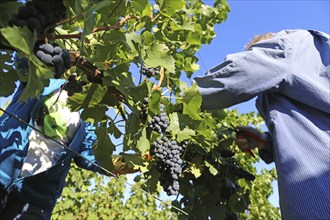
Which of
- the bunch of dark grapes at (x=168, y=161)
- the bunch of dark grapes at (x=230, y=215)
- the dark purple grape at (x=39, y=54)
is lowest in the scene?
the dark purple grape at (x=39, y=54)

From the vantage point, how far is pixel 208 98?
1.64 meters

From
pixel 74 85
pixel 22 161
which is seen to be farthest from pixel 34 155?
pixel 74 85

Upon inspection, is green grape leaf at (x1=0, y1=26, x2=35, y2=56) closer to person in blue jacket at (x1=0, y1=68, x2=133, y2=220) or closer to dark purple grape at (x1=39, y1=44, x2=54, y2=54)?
dark purple grape at (x1=39, y1=44, x2=54, y2=54)

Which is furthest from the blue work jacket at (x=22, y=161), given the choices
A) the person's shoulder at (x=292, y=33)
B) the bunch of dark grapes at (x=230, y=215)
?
the person's shoulder at (x=292, y=33)

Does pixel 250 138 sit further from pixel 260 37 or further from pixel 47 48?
pixel 47 48

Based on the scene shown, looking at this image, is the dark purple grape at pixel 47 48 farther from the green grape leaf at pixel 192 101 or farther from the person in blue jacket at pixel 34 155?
the person in blue jacket at pixel 34 155

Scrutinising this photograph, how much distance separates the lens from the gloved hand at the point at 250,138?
175 centimetres

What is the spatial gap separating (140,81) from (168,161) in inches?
20.3

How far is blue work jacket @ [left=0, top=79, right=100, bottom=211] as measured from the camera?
5.90 ft

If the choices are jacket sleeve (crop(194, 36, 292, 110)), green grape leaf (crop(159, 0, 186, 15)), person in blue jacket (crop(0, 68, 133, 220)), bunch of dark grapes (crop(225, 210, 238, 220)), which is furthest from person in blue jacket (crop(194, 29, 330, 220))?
person in blue jacket (crop(0, 68, 133, 220))

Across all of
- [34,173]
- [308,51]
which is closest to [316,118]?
[308,51]

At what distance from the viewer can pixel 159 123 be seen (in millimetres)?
1603

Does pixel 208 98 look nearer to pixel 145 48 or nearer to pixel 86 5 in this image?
pixel 145 48

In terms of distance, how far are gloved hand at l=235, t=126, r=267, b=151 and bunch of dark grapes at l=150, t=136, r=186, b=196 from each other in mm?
294
